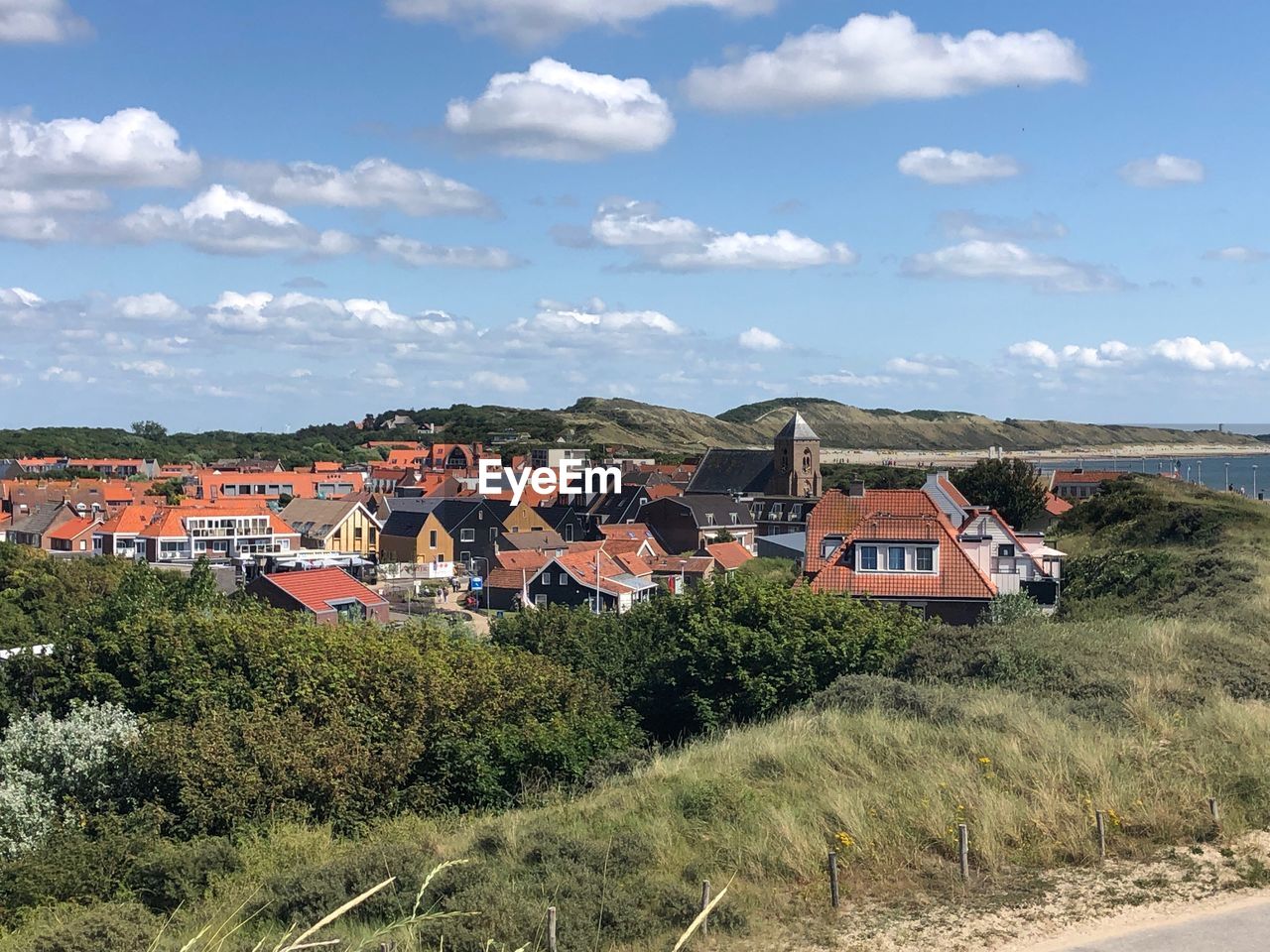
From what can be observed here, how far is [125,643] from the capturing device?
2256 centimetres

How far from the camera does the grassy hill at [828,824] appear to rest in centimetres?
916

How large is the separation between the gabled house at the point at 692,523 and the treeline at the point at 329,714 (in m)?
39.9

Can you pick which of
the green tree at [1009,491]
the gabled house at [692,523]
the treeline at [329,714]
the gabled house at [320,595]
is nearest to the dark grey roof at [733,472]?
the gabled house at [692,523]

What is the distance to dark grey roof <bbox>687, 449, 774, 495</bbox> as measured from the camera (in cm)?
9019

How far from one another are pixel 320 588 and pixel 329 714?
22.0 m

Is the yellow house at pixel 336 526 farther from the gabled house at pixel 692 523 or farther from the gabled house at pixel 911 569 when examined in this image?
the gabled house at pixel 911 569

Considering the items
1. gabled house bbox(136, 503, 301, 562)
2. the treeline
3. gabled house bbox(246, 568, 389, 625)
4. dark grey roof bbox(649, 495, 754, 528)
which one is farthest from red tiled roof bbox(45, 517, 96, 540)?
the treeline

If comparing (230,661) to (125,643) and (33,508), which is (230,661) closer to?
(125,643)

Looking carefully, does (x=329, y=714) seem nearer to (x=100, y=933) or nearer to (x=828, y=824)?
(x=100, y=933)

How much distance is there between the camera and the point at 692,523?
222 ft

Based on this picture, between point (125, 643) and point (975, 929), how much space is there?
1810 centimetres

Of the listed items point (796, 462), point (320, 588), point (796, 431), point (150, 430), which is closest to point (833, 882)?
point (320, 588)

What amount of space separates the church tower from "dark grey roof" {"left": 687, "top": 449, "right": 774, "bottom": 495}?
1154mm

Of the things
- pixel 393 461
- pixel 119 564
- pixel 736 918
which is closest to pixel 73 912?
pixel 736 918
